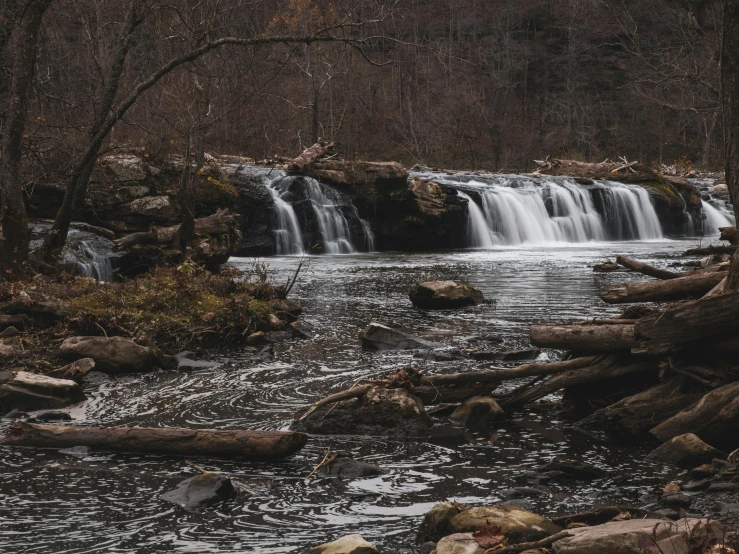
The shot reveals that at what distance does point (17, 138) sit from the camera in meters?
11.4

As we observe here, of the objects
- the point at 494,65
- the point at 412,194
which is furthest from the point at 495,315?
the point at 494,65

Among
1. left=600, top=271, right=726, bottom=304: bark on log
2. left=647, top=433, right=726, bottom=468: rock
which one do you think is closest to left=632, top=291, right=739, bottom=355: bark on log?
left=647, top=433, right=726, bottom=468: rock

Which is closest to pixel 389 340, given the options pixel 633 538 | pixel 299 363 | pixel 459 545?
pixel 299 363

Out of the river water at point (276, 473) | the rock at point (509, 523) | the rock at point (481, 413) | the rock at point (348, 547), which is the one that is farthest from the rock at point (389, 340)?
the rock at point (348, 547)

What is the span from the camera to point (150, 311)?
11.1 m

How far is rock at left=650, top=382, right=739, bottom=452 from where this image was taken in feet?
19.8

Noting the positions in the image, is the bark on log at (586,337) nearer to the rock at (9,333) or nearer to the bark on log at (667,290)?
the bark on log at (667,290)

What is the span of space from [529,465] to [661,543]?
242cm

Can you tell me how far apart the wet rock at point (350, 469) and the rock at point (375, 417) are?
3.05 feet

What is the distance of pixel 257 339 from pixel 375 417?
14.7ft

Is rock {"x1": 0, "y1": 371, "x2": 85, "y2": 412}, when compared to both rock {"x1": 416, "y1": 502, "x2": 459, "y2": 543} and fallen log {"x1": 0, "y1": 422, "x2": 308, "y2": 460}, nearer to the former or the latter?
fallen log {"x1": 0, "y1": 422, "x2": 308, "y2": 460}

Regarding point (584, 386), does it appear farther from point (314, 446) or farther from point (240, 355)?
point (240, 355)

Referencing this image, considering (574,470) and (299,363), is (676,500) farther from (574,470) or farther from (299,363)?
(299,363)

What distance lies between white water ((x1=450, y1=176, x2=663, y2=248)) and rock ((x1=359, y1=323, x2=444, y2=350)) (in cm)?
1848
